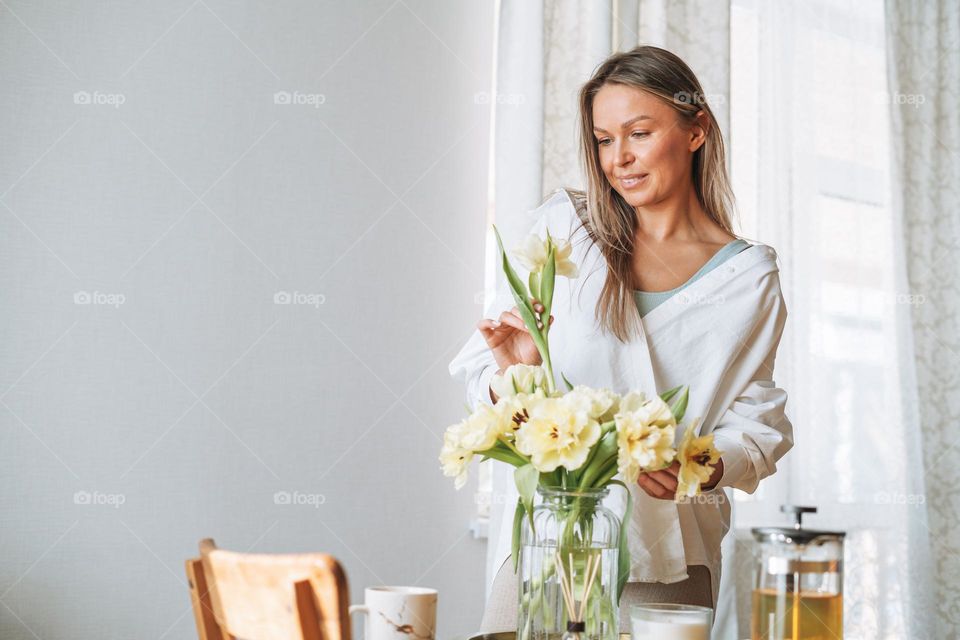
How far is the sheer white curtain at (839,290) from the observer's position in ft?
9.12

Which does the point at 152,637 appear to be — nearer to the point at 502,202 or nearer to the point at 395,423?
the point at 395,423

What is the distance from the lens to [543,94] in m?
2.27

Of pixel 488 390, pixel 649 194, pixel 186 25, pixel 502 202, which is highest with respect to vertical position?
pixel 186 25

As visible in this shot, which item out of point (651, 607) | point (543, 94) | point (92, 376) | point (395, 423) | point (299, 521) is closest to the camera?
point (651, 607)

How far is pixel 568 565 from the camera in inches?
36.3

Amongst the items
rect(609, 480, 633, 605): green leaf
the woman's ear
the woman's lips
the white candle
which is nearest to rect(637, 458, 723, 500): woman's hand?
rect(609, 480, 633, 605): green leaf

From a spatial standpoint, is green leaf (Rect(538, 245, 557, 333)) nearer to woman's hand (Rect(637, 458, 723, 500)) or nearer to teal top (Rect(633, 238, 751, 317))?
woman's hand (Rect(637, 458, 723, 500))

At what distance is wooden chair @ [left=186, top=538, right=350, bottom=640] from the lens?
740 mm

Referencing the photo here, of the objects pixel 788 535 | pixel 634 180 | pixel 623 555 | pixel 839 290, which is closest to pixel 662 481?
pixel 623 555

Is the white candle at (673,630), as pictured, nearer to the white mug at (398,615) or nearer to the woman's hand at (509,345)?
the white mug at (398,615)

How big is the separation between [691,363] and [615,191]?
307 millimetres

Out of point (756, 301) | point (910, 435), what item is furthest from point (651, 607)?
point (910, 435)

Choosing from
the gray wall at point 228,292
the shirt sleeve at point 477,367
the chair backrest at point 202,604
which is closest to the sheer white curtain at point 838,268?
the gray wall at point 228,292

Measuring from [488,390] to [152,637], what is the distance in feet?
3.34
